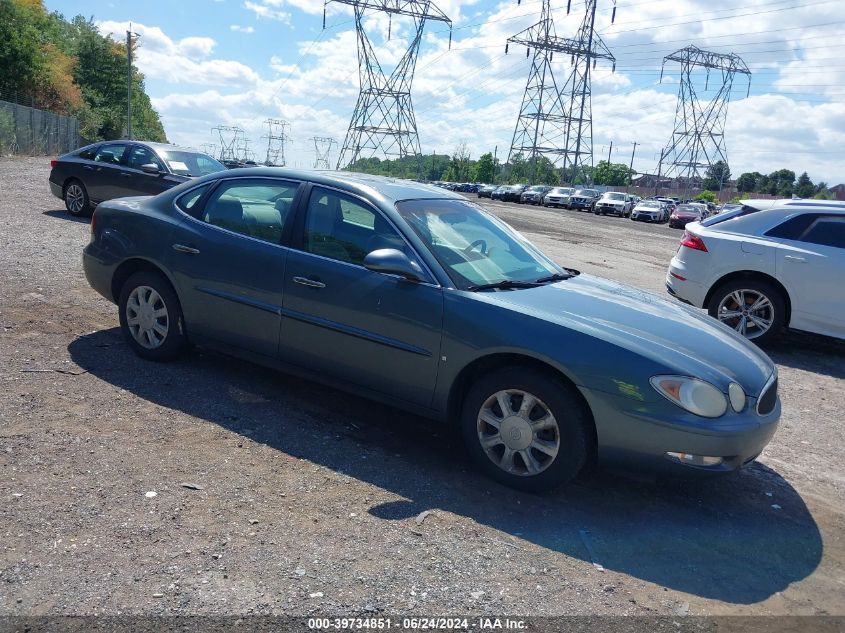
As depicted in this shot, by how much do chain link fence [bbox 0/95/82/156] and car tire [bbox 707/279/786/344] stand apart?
103 feet

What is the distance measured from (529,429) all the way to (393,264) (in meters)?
1.22

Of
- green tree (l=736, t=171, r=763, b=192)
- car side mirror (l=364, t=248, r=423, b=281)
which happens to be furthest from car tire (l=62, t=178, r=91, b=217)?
green tree (l=736, t=171, r=763, b=192)

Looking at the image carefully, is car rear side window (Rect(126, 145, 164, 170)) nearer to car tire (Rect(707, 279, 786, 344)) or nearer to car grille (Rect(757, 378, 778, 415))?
car tire (Rect(707, 279, 786, 344))

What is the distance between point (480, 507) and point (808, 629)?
157 centimetres

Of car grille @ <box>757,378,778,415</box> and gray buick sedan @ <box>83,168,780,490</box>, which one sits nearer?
gray buick sedan @ <box>83,168,780,490</box>

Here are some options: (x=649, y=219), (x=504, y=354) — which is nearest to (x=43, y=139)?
(x=649, y=219)

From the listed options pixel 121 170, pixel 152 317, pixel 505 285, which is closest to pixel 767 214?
pixel 505 285

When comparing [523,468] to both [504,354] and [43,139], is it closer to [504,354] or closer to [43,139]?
[504,354]

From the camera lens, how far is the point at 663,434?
3.78 metres

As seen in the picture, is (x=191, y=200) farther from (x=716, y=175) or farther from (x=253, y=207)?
(x=716, y=175)

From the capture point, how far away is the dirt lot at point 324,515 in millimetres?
3088

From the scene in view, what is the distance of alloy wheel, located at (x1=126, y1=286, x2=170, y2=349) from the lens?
5516 millimetres

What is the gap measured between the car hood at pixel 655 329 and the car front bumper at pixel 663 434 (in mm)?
216

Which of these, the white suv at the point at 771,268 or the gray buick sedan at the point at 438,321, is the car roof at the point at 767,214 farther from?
the gray buick sedan at the point at 438,321
